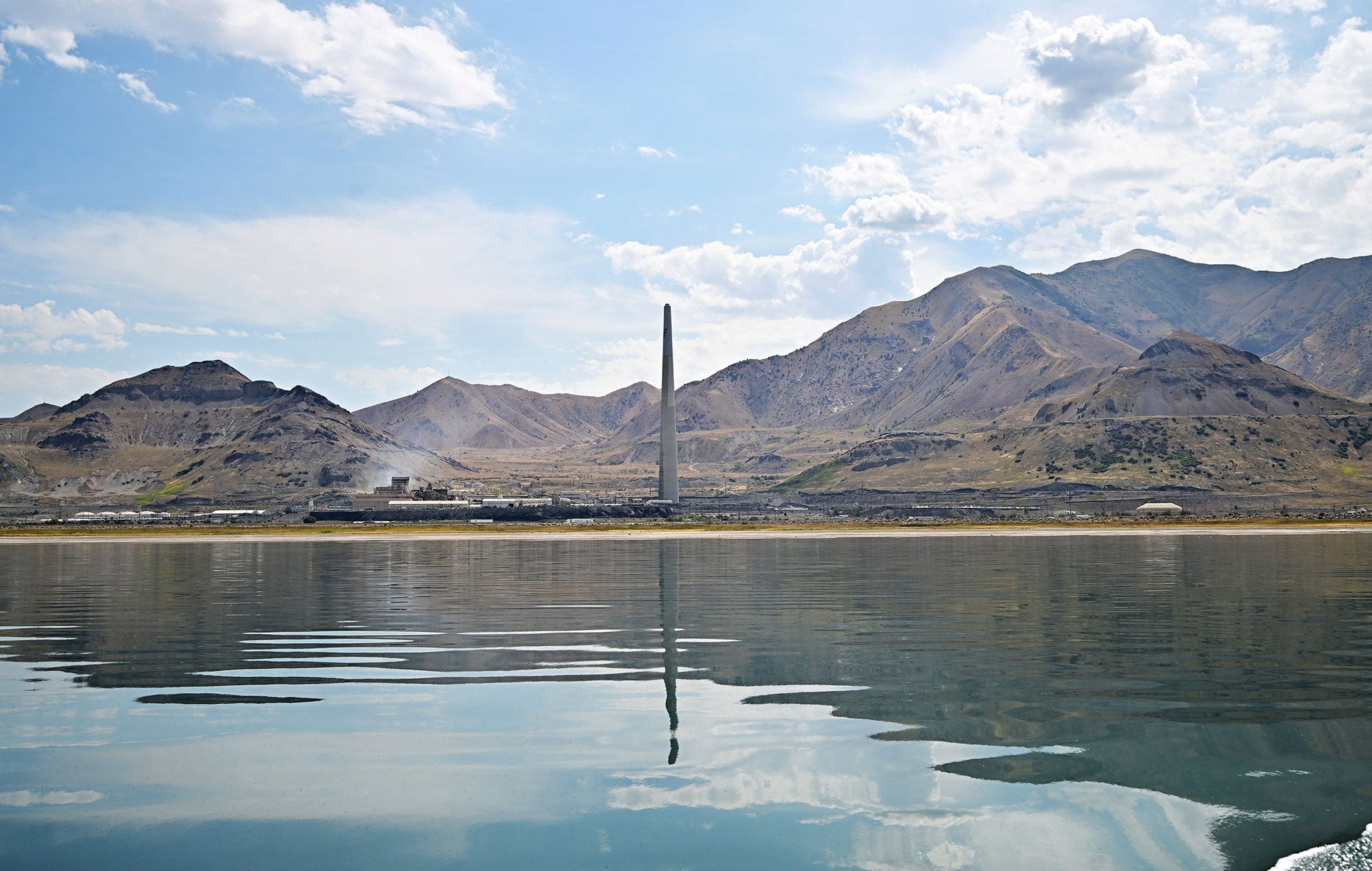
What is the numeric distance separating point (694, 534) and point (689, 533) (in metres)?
4.36

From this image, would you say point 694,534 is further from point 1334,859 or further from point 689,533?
point 1334,859

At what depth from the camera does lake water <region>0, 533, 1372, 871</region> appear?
50.2 feet

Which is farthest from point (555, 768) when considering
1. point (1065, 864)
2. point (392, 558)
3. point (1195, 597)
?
point (392, 558)

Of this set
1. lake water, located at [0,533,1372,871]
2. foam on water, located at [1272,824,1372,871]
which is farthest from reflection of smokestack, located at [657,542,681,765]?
foam on water, located at [1272,824,1372,871]

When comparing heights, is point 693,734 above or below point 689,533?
above

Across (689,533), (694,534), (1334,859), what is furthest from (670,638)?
(689,533)

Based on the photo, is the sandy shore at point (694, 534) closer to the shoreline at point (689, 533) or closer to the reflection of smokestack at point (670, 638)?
the shoreline at point (689, 533)

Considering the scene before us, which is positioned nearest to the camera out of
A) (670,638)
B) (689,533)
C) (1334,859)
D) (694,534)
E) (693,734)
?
(1334,859)

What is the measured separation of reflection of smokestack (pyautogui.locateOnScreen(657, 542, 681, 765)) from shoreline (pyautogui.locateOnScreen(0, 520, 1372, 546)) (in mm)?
67205

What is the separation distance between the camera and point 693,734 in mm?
22000

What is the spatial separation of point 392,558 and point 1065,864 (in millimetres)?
94962

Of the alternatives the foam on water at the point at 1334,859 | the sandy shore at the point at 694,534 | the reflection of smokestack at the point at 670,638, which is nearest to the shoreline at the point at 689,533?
the sandy shore at the point at 694,534

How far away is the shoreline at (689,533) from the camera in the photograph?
497 ft

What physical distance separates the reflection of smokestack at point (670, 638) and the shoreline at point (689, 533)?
220 feet
